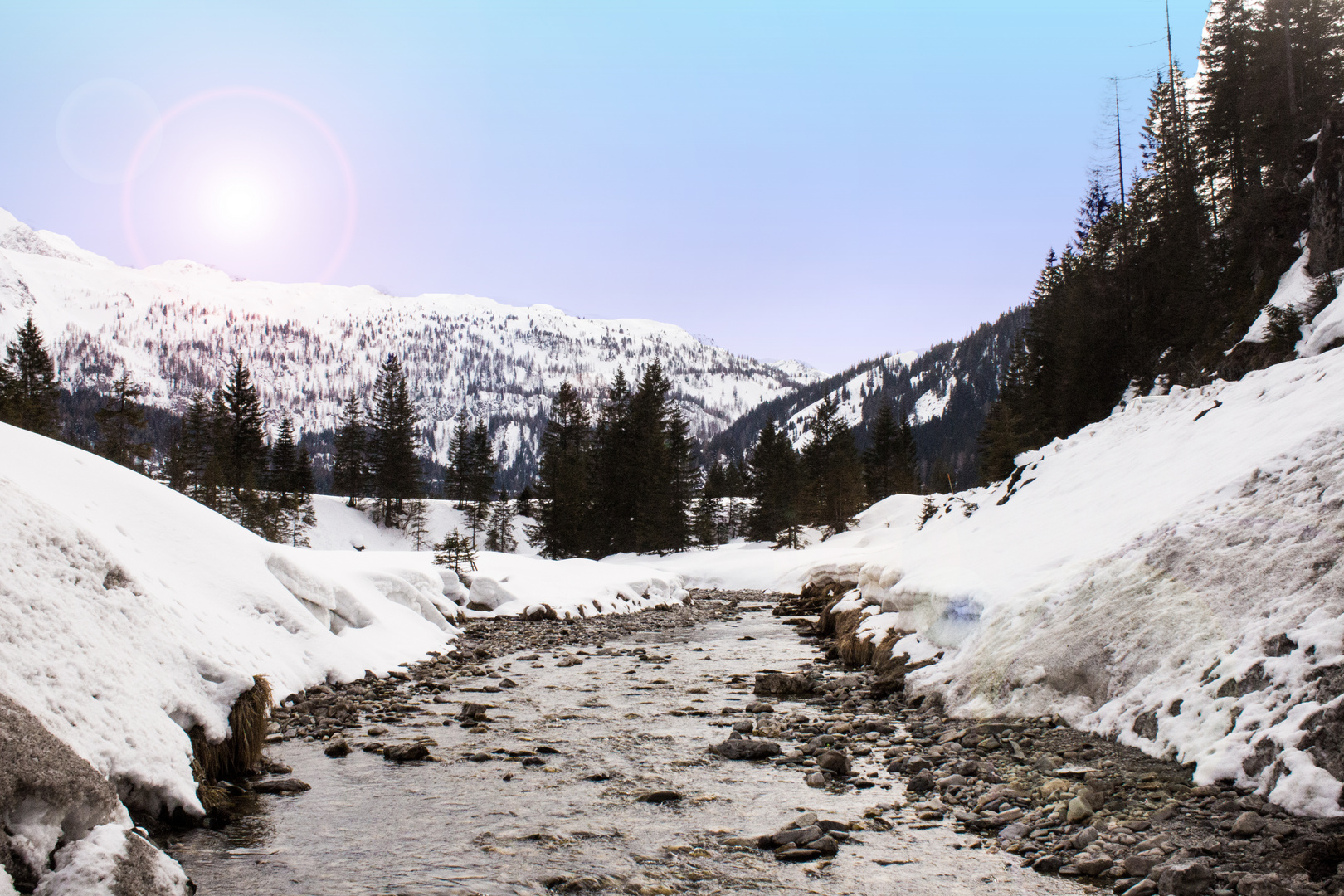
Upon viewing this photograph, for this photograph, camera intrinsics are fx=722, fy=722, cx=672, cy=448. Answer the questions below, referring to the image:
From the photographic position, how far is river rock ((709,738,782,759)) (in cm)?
917

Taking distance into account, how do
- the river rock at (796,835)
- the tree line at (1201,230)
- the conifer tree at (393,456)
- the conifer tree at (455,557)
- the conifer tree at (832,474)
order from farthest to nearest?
the conifer tree at (393,456)
the conifer tree at (832,474)
the tree line at (1201,230)
the conifer tree at (455,557)
the river rock at (796,835)

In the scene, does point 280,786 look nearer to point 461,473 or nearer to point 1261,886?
point 1261,886

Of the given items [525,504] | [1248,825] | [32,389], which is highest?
[32,389]

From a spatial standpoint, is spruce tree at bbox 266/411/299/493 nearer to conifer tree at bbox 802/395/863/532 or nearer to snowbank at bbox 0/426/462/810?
conifer tree at bbox 802/395/863/532

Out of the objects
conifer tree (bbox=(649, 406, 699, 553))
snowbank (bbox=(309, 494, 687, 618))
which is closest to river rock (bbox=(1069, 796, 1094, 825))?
snowbank (bbox=(309, 494, 687, 618))

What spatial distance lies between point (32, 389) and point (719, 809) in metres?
73.4

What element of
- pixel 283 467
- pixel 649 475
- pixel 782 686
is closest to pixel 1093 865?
pixel 782 686

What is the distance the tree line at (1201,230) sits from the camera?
3109cm

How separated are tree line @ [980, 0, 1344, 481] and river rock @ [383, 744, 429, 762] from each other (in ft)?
75.2

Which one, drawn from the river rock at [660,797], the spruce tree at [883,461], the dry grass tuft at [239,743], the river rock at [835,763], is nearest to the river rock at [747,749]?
the river rock at [835,763]

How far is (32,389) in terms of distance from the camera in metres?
58.3

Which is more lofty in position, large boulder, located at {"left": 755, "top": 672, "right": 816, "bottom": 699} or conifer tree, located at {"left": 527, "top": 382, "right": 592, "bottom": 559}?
conifer tree, located at {"left": 527, "top": 382, "right": 592, "bottom": 559}

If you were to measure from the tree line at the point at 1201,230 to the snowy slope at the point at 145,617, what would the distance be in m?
24.0

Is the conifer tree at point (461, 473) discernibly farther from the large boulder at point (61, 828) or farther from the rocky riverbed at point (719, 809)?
the large boulder at point (61, 828)
